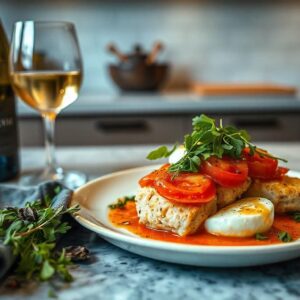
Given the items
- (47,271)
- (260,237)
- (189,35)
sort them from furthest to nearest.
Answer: (189,35) → (260,237) → (47,271)

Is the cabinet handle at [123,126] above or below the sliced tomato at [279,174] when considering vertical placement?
below

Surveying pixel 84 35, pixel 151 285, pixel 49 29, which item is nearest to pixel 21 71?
pixel 49 29

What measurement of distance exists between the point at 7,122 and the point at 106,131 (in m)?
1.29

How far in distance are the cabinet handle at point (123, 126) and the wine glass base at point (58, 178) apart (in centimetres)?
123

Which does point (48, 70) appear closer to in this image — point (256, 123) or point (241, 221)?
point (241, 221)

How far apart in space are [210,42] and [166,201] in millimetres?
2582

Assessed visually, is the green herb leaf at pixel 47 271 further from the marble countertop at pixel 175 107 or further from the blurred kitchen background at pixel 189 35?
the blurred kitchen background at pixel 189 35

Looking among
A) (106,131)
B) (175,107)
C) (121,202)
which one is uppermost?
(121,202)

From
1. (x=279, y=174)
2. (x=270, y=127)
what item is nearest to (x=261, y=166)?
(x=279, y=174)

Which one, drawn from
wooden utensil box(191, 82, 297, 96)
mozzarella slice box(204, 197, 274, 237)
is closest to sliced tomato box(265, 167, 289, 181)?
mozzarella slice box(204, 197, 274, 237)

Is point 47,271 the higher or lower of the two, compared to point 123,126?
higher

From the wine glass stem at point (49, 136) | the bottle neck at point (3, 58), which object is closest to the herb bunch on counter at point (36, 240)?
the wine glass stem at point (49, 136)

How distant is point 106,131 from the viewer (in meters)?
2.47

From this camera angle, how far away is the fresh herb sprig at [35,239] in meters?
0.58
